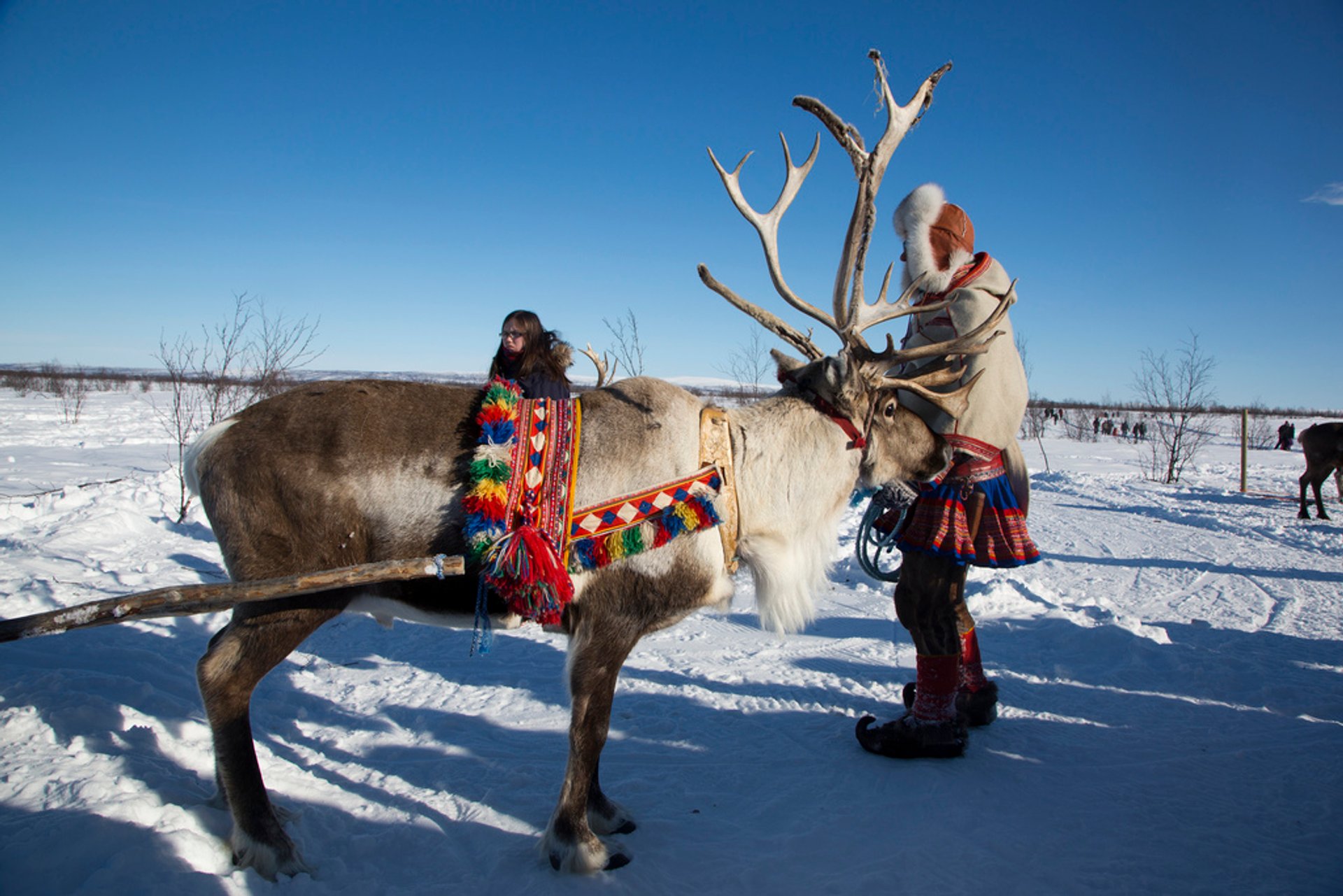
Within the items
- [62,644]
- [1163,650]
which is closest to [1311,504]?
[1163,650]

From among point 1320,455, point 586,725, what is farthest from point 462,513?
point 1320,455

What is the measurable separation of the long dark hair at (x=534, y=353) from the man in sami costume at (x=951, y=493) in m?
1.97

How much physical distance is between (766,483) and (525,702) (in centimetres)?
229

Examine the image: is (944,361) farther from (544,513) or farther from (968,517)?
(544,513)

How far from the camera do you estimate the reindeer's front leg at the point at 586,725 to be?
2.63m

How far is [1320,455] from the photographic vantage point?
11555 mm

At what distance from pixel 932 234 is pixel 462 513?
2.80m

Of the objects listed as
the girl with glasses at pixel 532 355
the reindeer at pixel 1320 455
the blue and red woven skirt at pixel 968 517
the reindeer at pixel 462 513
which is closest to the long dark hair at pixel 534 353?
the girl with glasses at pixel 532 355

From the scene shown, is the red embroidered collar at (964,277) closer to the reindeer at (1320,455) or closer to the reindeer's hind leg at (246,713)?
the reindeer's hind leg at (246,713)

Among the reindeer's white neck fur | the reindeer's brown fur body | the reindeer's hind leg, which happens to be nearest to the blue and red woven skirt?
the reindeer's white neck fur

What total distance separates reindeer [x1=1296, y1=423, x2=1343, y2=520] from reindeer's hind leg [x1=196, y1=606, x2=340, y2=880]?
1445 cm

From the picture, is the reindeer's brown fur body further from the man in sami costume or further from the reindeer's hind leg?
the man in sami costume

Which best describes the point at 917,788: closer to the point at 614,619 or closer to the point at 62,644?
the point at 614,619

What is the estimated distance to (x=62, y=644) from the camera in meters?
4.16
